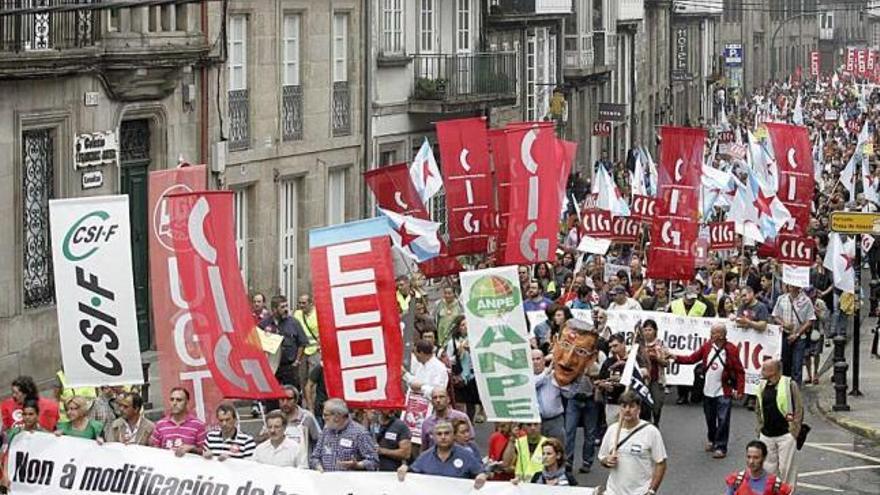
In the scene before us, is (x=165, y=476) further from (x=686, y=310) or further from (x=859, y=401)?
(x=859, y=401)

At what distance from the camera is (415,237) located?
26.2m

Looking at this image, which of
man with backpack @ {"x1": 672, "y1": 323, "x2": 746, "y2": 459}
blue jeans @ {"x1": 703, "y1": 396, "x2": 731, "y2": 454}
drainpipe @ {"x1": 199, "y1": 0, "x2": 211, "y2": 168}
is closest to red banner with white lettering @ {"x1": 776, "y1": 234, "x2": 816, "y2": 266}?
man with backpack @ {"x1": 672, "y1": 323, "x2": 746, "y2": 459}

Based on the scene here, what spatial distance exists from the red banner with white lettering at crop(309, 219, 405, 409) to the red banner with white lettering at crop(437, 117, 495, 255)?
405 inches

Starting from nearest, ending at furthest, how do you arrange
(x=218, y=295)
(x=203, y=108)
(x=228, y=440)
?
(x=228, y=440) → (x=218, y=295) → (x=203, y=108)

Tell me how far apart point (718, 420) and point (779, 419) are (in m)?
3.20

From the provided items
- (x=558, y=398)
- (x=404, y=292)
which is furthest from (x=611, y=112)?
(x=558, y=398)

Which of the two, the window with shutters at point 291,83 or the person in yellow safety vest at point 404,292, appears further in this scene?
the window with shutters at point 291,83

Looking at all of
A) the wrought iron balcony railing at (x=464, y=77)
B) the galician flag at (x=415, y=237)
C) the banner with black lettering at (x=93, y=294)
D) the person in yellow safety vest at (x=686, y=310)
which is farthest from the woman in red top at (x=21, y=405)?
the wrought iron balcony railing at (x=464, y=77)

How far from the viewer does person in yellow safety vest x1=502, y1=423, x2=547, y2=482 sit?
53.2ft

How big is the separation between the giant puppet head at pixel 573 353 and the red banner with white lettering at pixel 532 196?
5.14 metres

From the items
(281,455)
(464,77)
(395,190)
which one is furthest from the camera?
(464,77)

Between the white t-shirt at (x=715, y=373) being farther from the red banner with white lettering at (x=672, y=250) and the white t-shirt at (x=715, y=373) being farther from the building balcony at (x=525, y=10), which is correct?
the building balcony at (x=525, y=10)

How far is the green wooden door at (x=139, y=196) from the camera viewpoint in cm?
2847

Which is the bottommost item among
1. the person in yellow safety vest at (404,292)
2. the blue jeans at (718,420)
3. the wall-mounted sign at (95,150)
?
the blue jeans at (718,420)
